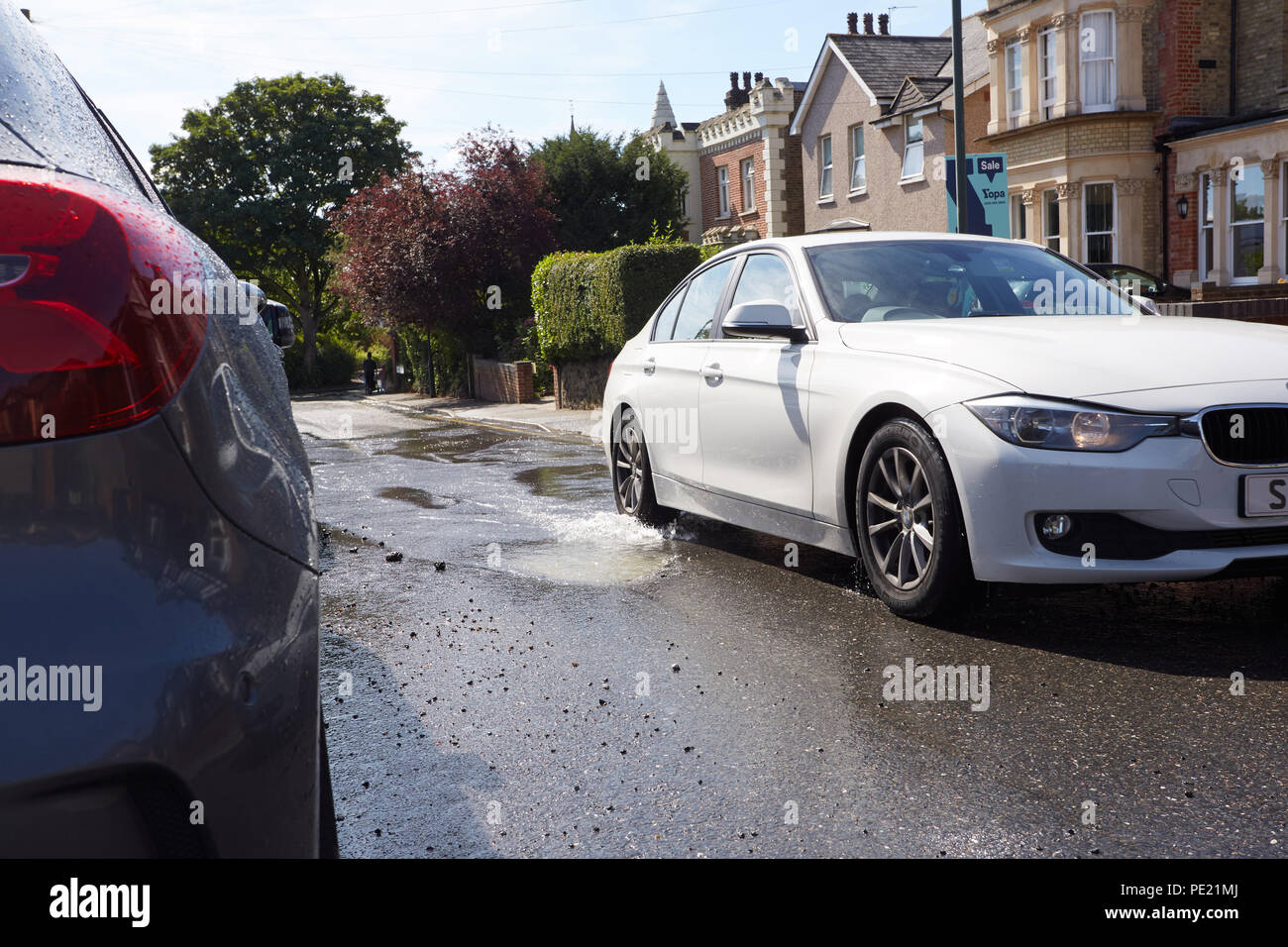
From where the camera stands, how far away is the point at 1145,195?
94.4ft

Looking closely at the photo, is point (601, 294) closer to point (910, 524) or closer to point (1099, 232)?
point (1099, 232)

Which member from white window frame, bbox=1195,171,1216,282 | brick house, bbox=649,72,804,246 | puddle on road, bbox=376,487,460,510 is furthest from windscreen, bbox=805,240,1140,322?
brick house, bbox=649,72,804,246

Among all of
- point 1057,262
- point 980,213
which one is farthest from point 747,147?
point 1057,262

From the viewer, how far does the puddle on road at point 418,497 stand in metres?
10.2

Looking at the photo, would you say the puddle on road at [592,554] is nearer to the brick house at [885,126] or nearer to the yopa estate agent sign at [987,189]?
the yopa estate agent sign at [987,189]

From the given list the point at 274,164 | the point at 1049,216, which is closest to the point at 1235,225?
the point at 1049,216

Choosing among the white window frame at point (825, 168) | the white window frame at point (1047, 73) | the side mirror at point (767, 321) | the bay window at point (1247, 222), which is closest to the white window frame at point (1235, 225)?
the bay window at point (1247, 222)

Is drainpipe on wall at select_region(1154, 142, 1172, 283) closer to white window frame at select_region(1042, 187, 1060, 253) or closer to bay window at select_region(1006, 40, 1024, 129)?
white window frame at select_region(1042, 187, 1060, 253)

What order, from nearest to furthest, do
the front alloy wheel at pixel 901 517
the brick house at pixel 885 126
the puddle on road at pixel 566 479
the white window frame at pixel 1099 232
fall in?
the front alloy wheel at pixel 901 517 → the puddle on road at pixel 566 479 → the white window frame at pixel 1099 232 → the brick house at pixel 885 126

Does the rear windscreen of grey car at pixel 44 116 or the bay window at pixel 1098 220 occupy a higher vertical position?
the bay window at pixel 1098 220

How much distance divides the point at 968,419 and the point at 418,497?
676 centimetres

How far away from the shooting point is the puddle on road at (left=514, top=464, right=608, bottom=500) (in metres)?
10.6

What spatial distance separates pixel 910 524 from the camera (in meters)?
5.20
